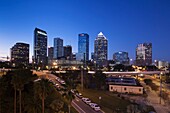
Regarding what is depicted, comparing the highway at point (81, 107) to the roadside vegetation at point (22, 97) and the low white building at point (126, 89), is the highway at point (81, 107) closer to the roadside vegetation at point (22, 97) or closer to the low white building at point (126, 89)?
the roadside vegetation at point (22, 97)

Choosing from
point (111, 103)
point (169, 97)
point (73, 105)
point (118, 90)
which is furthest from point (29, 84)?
point (169, 97)

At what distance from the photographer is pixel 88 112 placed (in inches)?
1895

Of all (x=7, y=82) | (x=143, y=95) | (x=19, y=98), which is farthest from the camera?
(x=143, y=95)

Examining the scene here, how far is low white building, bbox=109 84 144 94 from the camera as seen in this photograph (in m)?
86.9

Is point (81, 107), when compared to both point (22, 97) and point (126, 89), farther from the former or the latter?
point (126, 89)

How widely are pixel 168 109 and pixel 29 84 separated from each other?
43687 millimetres

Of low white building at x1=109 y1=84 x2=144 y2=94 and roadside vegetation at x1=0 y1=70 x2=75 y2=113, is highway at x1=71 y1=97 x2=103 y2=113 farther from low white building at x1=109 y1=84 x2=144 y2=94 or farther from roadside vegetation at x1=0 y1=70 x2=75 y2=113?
low white building at x1=109 y1=84 x2=144 y2=94

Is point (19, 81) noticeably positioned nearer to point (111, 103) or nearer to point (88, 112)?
point (88, 112)

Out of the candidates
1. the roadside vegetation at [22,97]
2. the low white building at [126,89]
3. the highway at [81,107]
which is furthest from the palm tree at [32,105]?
the low white building at [126,89]

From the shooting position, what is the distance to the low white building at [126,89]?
86875 millimetres

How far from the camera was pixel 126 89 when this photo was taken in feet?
291

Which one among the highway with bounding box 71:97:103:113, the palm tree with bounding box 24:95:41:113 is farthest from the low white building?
the palm tree with bounding box 24:95:41:113

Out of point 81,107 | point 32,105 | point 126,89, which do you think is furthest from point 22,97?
point 126,89

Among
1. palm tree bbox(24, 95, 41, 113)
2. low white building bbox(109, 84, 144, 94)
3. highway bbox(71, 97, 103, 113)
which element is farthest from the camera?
low white building bbox(109, 84, 144, 94)
